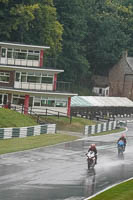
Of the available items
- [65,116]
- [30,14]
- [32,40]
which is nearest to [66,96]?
[65,116]

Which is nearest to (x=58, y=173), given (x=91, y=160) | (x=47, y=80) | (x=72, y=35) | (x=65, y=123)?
(x=91, y=160)

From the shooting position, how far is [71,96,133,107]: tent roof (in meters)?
86.2

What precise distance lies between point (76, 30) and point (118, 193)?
8612 cm

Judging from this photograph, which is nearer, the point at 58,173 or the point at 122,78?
the point at 58,173

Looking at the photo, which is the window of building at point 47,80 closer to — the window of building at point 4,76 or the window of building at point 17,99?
the window of building at point 17,99

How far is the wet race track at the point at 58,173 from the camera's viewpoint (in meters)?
25.0

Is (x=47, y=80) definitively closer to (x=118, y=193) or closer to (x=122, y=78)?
(x=118, y=193)

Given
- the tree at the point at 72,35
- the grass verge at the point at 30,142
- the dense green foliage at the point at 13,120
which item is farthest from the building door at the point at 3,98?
the tree at the point at 72,35

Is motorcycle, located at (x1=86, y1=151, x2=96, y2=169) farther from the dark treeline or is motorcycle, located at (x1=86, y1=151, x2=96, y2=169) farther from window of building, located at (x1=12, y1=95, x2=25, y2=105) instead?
the dark treeline

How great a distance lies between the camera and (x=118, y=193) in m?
25.0

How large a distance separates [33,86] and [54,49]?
83.4ft

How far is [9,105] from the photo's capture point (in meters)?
65.1

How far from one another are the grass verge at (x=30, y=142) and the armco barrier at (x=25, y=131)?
677mm

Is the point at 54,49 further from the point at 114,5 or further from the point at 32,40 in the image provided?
the point at 114,5
